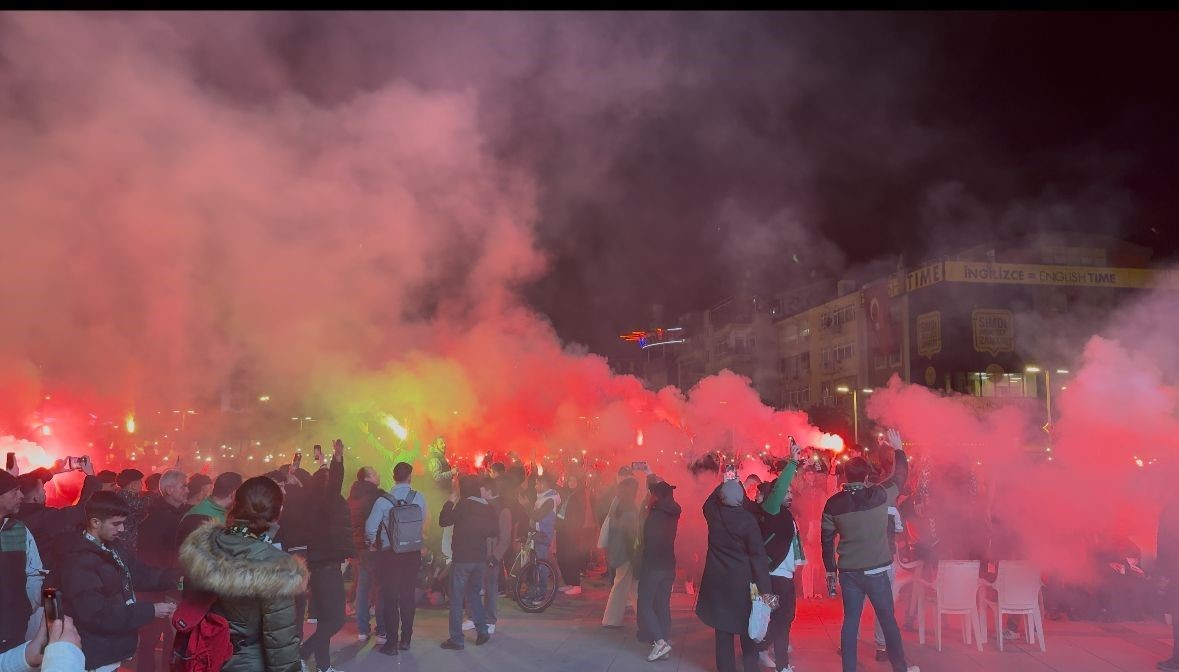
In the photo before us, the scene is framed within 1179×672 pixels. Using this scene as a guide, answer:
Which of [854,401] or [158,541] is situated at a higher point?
[854,401]

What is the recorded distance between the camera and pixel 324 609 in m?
7.16

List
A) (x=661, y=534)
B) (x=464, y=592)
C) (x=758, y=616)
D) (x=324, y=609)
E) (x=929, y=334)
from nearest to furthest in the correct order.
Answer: (x=758, y=616) → (x=324, y=609) → (x=661, y=534) → (x=464, y=592) → (x=929, y=334)

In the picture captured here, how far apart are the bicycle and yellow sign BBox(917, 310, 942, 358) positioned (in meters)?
31.7

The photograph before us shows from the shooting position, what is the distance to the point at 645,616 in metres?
8.13

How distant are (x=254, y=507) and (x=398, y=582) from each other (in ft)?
15.6

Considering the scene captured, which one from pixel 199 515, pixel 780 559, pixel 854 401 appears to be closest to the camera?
pixel 199 515

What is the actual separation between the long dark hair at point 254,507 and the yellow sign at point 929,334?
38.1 m

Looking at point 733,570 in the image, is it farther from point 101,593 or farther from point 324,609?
point 101,593

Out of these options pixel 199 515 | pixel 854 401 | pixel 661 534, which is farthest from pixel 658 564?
pixel 854 401

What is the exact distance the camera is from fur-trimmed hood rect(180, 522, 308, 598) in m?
3.48

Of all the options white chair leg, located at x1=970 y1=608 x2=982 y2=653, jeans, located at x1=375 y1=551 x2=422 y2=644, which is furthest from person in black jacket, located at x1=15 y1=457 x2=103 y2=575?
white chair leg, located at x1=970 y1=608 x2=982 y2=653

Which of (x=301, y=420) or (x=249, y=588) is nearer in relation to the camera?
(x=249, y=588)

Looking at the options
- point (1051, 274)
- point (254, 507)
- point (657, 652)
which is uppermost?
point (1051, 274)

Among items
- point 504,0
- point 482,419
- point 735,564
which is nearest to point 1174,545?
point 735,564
